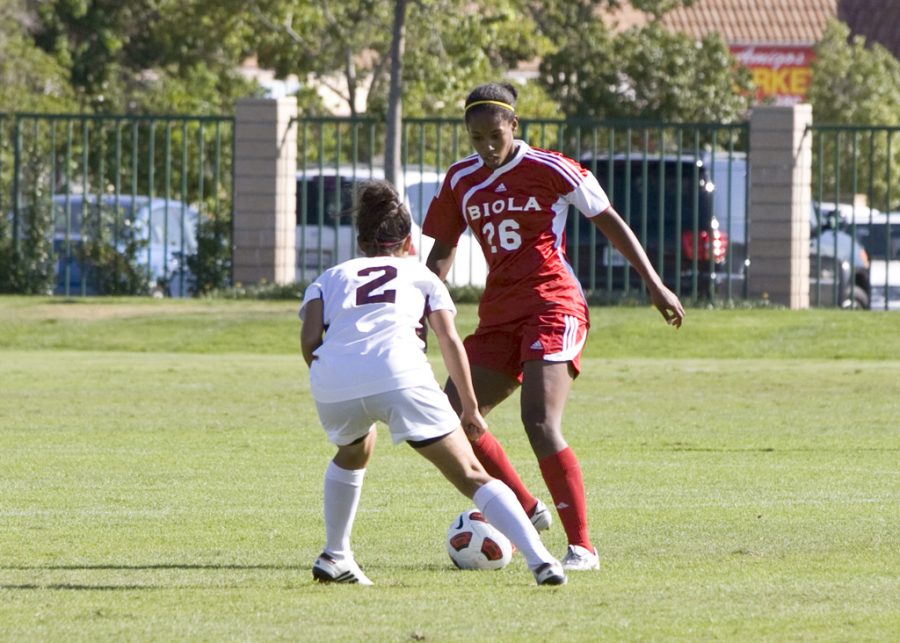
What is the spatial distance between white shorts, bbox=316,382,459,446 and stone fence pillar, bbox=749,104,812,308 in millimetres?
16288

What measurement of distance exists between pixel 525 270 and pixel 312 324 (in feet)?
4.09

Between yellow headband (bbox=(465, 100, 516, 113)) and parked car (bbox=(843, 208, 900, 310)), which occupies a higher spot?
yellow headband (bbox=(465, 100, 516, 113))

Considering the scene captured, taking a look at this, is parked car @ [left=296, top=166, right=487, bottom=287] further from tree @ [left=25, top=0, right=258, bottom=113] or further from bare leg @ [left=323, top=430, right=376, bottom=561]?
bare leg @ [left=323, top=430, right=376, bottom=561]

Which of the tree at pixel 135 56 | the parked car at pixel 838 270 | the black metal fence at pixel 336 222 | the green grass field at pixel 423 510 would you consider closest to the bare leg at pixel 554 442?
the green grass field at pixel 423 510

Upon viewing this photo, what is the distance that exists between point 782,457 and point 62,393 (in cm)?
625

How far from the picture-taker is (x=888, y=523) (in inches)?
332

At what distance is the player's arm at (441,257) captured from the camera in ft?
26.0

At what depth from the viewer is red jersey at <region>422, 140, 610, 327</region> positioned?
303 inches

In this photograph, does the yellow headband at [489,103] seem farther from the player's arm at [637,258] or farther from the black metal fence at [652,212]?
the black metal fence at [652,212]

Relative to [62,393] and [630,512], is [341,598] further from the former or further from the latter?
[62,393]

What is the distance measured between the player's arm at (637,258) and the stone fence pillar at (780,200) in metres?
15.1

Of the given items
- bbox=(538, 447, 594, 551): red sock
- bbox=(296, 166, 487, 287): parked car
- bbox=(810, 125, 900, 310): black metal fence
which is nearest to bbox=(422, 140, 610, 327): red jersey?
bbox=(538, 447, 594, 551): red sock

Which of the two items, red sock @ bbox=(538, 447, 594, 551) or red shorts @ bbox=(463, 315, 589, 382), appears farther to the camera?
red shorts @ bbox=(463, 315, 589, 382)

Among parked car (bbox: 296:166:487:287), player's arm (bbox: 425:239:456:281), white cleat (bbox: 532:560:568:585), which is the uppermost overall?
parked car (bbox: 296:166:487:287)
